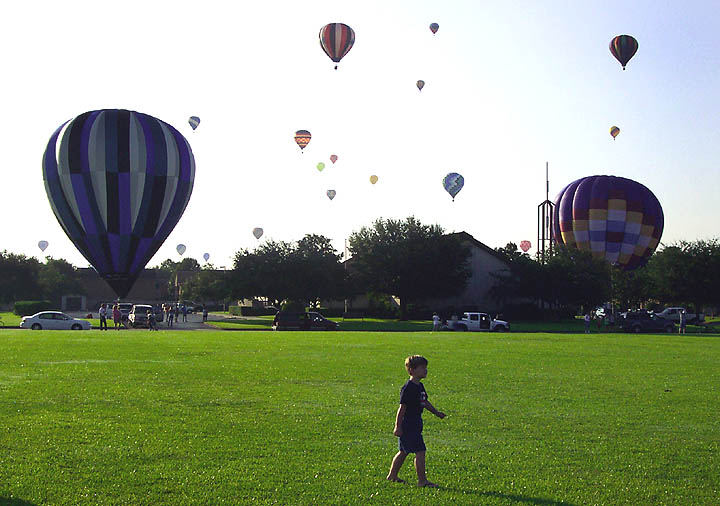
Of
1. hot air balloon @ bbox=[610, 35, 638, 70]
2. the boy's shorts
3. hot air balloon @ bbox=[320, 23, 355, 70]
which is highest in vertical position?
hot air balloon @ bbox=[610, 35, 638, 70]

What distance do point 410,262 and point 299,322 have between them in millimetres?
22723

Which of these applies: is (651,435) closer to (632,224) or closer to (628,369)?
(628,369)

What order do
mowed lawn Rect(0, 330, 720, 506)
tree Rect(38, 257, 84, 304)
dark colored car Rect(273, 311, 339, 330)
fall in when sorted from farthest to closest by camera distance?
tree Rect(38, 257, 84, 304)
dark colored car Rect(273, 311, 339, 330)
mowed lawn Rect(0, 330, 720, 506)

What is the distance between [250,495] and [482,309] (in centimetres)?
7907

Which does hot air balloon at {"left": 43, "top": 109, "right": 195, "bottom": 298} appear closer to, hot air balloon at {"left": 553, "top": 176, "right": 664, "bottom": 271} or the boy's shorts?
the boy's shorts

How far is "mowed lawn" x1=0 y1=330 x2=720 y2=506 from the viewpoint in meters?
9.90

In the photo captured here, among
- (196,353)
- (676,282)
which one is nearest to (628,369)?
(196,353)

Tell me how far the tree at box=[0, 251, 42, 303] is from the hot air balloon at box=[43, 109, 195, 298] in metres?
62.3

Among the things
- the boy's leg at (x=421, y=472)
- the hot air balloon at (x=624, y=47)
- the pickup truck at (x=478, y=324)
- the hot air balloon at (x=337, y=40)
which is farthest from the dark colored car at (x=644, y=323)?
the boy's leg at (x=421, y=472)

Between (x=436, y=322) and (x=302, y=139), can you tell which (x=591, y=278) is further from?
(x=302, y=139)

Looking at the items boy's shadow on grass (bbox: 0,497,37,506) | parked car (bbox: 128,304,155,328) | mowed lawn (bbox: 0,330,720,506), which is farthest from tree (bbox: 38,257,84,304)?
boy's shadow on grass (bbox: 0,497,37,506)

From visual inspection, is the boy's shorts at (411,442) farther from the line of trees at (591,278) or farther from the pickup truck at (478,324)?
the line of trees at (591,278)

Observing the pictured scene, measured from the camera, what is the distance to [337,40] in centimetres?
5434

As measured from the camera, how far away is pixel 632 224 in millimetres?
88812
